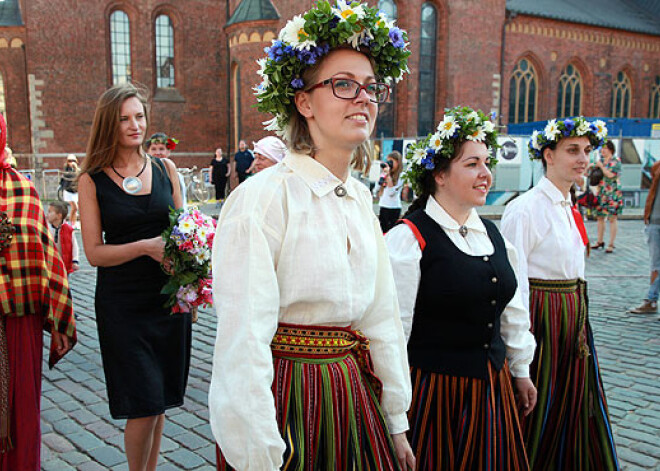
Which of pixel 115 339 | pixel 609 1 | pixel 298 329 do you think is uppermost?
pixel 609 1

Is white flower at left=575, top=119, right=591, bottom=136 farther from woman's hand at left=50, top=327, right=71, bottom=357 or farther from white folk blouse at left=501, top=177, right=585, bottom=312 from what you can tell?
woman's hand at left=50, top=327, right=71, bottom=357

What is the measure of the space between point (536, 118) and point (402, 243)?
1239 inches

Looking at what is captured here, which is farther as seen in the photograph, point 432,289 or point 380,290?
point 432,289

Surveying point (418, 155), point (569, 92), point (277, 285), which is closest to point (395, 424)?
point (277, 285)

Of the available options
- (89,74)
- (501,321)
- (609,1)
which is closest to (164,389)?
(501,321)

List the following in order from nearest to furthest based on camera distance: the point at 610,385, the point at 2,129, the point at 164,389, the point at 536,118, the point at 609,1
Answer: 1. the point at 2,129
2. the point at 164,389
3. the point at 610,385
4. the point at 536,118
5. the point at 609,1

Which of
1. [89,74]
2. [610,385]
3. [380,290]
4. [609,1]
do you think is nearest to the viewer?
[380,290]

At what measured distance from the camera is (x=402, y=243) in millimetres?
2906

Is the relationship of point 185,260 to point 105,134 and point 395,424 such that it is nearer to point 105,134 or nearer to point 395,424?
point 105,134

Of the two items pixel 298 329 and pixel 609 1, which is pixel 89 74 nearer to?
pixel 298 329

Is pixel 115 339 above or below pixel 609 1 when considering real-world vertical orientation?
below

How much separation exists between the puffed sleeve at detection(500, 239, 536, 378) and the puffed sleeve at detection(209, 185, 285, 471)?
63.4 inches

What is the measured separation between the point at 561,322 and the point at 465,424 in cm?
109

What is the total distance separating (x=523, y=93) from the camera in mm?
31266
